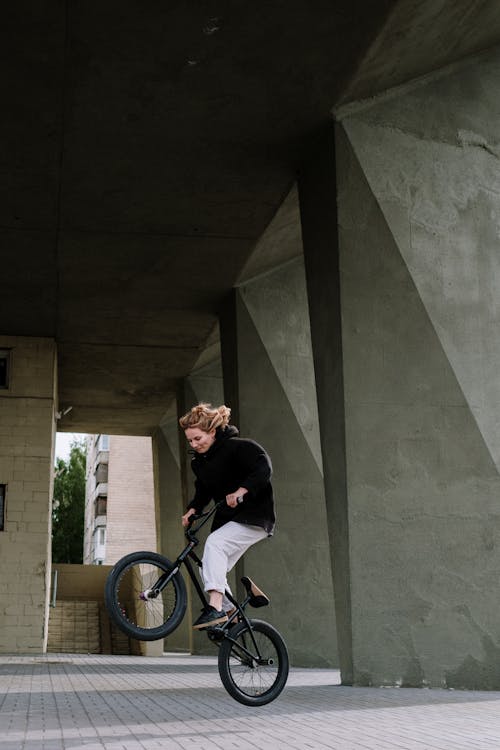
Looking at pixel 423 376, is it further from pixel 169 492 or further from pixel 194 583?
pixel 169 492

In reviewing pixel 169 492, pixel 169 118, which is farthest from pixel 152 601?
pixel 169 492

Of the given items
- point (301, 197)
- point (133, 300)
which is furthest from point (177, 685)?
point (133, 300)

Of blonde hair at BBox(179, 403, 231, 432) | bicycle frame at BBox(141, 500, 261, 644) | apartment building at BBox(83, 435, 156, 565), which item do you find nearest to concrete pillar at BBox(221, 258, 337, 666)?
blonde hair at BBox(179, 403, 231, 432)

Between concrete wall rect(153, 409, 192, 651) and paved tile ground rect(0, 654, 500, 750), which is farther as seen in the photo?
concrete wall rect(153, 409, 192, 651)

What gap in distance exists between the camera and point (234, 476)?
7.07 meters

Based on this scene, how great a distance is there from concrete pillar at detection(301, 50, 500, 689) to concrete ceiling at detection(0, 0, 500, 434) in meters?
0.74

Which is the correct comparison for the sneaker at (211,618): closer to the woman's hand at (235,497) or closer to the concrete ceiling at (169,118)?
the woman's hand at (235,497)

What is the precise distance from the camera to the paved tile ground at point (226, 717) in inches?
215

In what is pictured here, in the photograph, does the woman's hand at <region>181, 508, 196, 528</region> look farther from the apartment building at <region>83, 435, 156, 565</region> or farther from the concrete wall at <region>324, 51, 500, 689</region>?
the apartment building at <region>83, 435, 156, 565</region>

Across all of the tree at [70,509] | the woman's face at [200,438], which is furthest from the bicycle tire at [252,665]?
the tree at [70,509]

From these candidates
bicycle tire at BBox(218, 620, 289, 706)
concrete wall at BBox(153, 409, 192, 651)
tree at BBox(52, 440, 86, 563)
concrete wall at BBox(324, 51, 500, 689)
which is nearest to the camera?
bicycle tire at BBox(218, 620, 289, 706)

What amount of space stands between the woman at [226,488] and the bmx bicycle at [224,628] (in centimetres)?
13

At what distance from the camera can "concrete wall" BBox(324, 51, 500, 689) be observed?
385 inches

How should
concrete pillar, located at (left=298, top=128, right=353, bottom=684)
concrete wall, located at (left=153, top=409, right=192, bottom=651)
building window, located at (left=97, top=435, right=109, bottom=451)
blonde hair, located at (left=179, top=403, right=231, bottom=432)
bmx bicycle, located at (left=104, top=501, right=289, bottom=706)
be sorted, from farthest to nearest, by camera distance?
building window, located at (left=97, top=435, right=109, bottom=451) → concrete wall, located at (left=153, top=409, right=192, bottom=651) → concrete pillar, located at (left=298, top=128, right=353, bottom=684) → blonde hair, located at (left=179, top=403, right=231, bottom=432) → bmx bicycle, located at (left=104, top=501, right=289, bottom=706)
